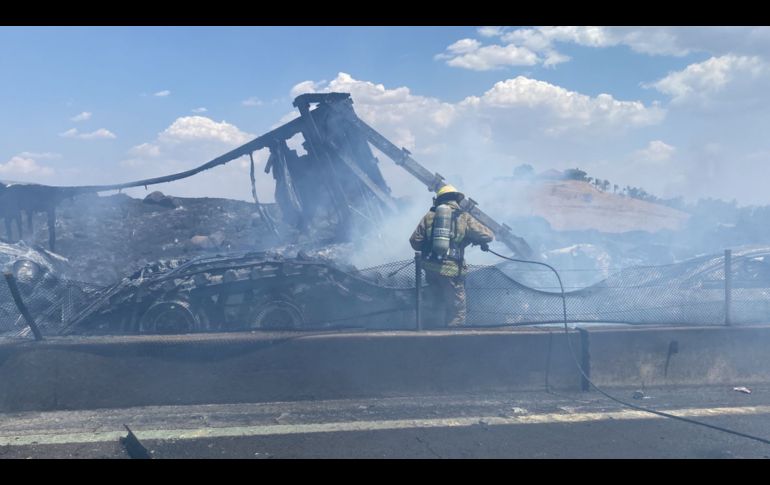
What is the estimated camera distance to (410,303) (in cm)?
933

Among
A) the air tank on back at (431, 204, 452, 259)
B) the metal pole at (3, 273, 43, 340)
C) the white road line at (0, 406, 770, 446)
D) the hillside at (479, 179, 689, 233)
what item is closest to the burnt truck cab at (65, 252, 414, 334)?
the air tank on back at (431, 204, 452, 259)

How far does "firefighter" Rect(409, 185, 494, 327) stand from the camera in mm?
7812

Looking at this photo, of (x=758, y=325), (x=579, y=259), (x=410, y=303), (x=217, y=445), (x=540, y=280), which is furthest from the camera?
(x=579, y=259)

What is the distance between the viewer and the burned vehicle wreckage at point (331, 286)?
815 centimetres

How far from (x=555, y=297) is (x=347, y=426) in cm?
343

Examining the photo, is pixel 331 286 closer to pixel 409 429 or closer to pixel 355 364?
pixel 355 364

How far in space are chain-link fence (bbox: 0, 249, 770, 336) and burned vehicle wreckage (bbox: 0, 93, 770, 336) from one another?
2cm

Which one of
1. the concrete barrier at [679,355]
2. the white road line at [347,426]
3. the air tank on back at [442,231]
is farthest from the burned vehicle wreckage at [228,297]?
the concrete barrier at [679,355]

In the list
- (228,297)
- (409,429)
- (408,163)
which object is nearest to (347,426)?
(409,429)

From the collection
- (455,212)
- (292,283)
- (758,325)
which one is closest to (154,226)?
(292,283)

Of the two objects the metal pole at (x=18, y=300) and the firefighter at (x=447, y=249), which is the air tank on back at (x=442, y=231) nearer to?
the firefighter at (x=447, y=249)

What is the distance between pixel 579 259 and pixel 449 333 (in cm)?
843

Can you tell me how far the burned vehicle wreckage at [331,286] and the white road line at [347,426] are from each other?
5.51 ft
